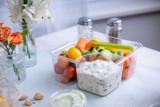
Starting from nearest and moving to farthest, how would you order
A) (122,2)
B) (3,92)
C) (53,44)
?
(3,92)
(53,44)
(122,2)

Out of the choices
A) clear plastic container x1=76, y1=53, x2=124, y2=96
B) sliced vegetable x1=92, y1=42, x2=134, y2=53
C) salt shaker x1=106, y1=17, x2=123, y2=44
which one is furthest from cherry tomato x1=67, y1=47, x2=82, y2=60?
salt shaker x1=106, y1=17, x2=123, y2=44

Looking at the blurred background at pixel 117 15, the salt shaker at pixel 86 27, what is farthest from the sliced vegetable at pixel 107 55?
the blurred background at pixel 117 15

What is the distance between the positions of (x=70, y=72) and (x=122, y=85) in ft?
0.76

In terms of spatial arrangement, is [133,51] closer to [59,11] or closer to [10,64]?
[10,64]

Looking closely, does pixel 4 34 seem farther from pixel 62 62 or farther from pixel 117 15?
pixel 117 15

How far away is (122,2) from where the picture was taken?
2141mm

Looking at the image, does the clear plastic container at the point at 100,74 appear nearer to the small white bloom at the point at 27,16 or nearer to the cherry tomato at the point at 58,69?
the cherry tomato at the point at 58,69

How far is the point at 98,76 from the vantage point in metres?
0.86

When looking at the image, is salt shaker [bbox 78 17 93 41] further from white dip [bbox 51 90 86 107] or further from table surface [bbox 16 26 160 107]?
white dip [bbox 51 90 86 107]

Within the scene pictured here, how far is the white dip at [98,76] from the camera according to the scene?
0.87 metres

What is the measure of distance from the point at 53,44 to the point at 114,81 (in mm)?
609

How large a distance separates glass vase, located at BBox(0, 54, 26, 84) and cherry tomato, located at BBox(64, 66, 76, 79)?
0.68ft

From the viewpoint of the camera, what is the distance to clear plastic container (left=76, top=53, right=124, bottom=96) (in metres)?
0.87

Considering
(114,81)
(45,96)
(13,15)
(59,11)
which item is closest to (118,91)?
(114,81)
